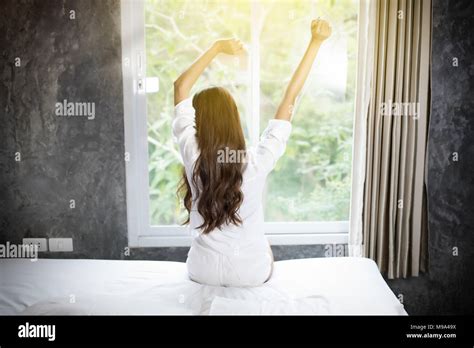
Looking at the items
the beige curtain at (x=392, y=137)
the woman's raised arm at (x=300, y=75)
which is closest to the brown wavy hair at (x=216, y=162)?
the woman's raised arm at (x=300, y=75)

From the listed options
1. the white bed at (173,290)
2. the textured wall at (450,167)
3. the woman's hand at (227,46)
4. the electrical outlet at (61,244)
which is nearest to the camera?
the white bed at (173,290)

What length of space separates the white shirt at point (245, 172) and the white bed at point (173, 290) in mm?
155

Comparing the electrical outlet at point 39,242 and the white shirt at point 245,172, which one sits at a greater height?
the white shirt at point 245,172

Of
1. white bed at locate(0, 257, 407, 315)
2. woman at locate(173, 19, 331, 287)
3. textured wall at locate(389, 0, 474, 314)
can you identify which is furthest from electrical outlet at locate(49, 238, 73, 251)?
textured wall at locate(389, 0, 474, 314)

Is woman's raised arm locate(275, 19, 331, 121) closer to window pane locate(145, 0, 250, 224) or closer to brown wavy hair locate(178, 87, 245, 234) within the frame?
brown wavy hair locate(178, 87, 245, 234)

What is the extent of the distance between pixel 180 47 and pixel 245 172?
A: 93cm

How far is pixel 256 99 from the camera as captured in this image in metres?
2.02

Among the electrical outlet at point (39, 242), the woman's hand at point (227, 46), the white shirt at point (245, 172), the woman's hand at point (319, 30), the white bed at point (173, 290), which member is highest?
the woman's hand at point (319, 30)

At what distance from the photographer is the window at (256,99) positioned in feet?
6.48

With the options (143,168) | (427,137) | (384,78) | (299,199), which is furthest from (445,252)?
(143,168)

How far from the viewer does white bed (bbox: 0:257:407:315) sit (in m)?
1.19

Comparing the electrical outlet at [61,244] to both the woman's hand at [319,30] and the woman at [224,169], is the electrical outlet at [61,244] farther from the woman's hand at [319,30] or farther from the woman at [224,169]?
the woman's hand at [319,30]

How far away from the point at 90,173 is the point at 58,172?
0.14 m
